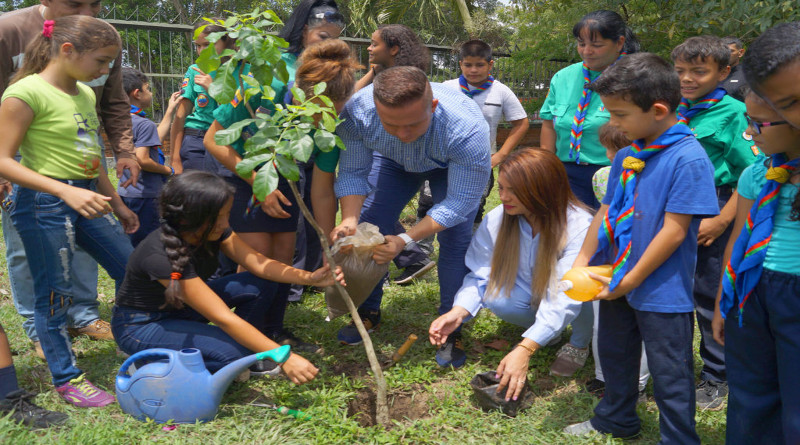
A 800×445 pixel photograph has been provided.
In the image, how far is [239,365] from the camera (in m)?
2.50

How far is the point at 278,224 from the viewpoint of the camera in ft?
10.6

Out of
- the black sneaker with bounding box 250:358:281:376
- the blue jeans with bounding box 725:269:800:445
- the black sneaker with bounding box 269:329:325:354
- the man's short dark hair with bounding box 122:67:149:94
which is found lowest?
the black sneaker with bounding box 269:329:325:354

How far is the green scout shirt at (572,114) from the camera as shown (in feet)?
12.0

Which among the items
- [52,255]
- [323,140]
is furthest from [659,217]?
[52,255]

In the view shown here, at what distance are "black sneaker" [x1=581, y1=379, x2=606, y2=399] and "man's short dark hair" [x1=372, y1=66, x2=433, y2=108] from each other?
159cm

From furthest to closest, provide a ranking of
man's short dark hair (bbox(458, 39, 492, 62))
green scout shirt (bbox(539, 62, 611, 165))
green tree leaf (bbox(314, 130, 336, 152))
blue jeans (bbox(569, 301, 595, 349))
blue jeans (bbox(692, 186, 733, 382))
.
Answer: man's short dark hair (bbox(458, 39, 492, 62)), green scout shirt (bbox(539, 62, 611, 165)), blue jeans (bbox(569, 301, 595, 349)), blue jeans (bbox(692, 186, 733, 382)), green tree leaf (bbox(314, 130, 336, 152))

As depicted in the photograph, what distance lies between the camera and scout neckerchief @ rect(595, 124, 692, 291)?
2.19 metres

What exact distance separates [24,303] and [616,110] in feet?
9.94

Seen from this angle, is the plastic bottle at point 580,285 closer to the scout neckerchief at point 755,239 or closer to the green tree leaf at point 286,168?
the scout neckerchief at point 755,239

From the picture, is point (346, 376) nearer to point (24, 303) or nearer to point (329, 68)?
point (329, 68)

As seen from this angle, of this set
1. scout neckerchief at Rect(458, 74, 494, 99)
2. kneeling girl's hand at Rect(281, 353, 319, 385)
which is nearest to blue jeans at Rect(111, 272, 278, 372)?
kneeling girl's hand at Rect(281, 353, 319, 385)

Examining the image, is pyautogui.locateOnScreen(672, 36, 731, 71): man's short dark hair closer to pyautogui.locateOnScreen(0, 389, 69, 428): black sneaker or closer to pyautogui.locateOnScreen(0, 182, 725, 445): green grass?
pyautogui.locateOnScreen(0, 182, 725, 445): green grass

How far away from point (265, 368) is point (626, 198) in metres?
1.90

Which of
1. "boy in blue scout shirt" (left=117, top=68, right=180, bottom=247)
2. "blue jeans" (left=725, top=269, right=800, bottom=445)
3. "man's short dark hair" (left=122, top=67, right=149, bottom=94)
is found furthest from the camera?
"man's short dark hair" (left=122, top=67, right=149, bottom=94)
